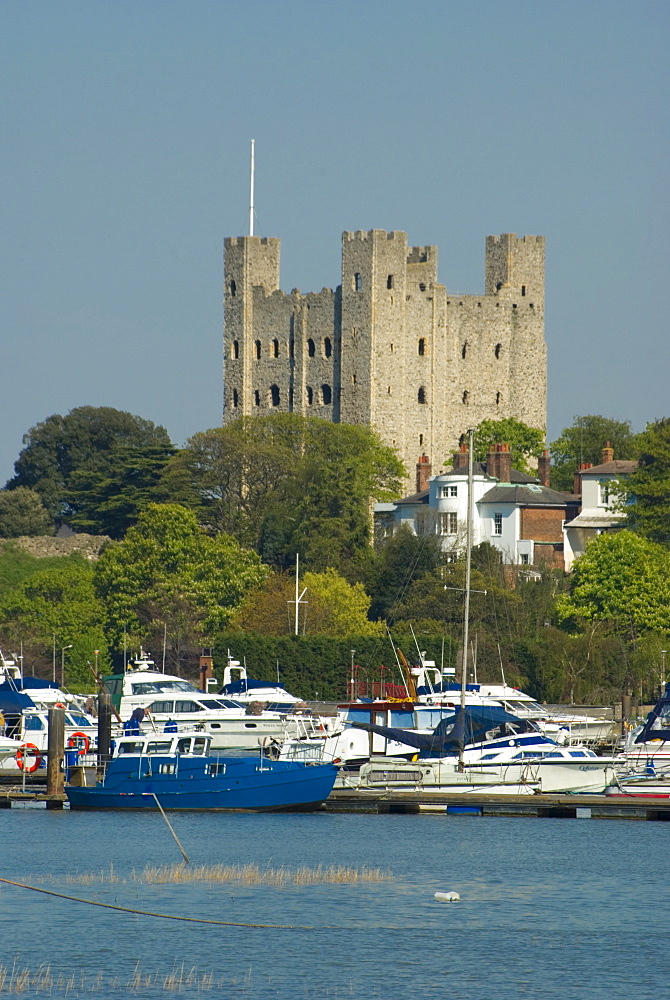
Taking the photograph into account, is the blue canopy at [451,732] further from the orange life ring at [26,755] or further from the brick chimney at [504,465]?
the brick chimney at [504,465]

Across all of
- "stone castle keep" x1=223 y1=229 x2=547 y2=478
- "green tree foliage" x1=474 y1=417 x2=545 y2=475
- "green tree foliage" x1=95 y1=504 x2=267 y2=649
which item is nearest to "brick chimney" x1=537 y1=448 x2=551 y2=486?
"green tree foliage" x1=474 y1=417 x2=545 y2=475

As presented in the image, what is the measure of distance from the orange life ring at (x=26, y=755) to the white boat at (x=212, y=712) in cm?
328

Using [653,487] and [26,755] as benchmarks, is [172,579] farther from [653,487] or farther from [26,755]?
[26,755]

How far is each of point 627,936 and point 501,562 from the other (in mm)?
64037

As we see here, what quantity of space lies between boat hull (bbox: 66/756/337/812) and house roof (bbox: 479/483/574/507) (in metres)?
57.3

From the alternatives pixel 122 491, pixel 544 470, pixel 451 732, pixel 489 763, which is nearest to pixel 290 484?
pixel 544 470

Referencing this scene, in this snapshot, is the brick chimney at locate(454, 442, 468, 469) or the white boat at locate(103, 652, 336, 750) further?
the brick chimney at locate(454, 442, 468, 469)

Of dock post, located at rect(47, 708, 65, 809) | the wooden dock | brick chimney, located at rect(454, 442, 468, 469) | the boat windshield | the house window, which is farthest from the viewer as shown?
brick chimney, located at rect(454, 442, 468, 469)

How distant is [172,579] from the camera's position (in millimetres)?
100938

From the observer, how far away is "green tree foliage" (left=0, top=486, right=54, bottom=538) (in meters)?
136

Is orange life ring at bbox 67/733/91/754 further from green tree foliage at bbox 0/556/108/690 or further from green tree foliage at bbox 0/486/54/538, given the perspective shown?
green tree foliage at bbox 0/486/54/538

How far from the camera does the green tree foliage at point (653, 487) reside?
100062 mm

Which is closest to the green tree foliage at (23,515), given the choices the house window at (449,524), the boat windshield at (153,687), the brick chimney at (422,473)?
the brick chimney at (422,473)

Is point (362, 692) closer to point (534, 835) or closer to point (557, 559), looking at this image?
point (557, 559)
